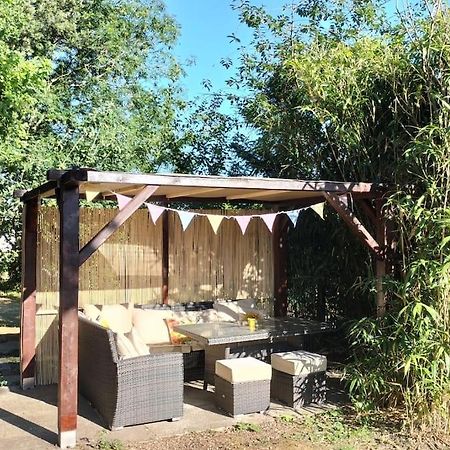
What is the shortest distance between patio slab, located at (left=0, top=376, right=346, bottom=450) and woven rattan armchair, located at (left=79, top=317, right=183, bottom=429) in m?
0.10

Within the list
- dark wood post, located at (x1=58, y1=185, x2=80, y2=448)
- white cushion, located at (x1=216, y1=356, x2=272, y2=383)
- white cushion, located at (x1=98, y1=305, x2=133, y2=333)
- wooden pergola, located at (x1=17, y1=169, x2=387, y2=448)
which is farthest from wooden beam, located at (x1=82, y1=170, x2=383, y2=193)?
white cushion, located at (x1=98, y1=305, x2=133, y2=333)

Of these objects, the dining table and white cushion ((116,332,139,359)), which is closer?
white cushion ((116,332,139,359))

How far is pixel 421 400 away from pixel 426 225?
1409 mm

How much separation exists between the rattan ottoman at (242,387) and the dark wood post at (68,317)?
4.40ft

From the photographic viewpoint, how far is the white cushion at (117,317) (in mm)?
5676

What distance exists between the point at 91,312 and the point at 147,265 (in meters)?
1.00

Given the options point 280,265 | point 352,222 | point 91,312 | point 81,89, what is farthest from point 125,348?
point 81,89

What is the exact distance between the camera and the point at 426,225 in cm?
429

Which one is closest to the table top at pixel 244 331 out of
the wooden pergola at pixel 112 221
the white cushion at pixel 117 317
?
the white cushion at pixel 117 317

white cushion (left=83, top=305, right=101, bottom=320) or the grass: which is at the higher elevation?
white cushion (left=83, top=305, right=101, bottom=320)

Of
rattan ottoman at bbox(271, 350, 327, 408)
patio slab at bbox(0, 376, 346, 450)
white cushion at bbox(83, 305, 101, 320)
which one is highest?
white cushion at bbox(83, 305, 101, 320)

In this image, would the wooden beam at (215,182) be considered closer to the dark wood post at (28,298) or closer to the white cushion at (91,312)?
the dark wood post at (28,298)

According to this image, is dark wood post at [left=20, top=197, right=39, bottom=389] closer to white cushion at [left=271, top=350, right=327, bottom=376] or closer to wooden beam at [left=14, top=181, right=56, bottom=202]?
wooden beam at [left=14, top=181, right=56, bottom=202]

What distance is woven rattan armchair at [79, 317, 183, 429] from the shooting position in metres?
4.24
